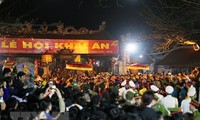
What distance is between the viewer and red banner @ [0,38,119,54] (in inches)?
971

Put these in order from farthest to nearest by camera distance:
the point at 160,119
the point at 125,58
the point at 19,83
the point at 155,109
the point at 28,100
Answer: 1. the point at 125,58
2. the point at 19,83
3. the point at 28,100
4. the point at 155,109
5. the point at 160,119

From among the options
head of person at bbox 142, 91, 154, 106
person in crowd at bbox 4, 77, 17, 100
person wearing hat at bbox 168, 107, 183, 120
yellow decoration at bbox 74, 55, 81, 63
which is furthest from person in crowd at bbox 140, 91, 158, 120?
yellow decoration at bbox 74, 55, 81, 63

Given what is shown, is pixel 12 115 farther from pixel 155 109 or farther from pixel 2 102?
pixel 155 109

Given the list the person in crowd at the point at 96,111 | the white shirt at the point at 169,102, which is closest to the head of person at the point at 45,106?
the person in crowd at the point at 96,111

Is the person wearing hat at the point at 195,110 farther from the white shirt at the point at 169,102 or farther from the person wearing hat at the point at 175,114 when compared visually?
the white shirt at the point at 169,102

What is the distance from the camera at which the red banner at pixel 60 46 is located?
80.9 ft

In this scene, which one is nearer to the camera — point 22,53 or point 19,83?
point 19,83

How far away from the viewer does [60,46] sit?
25.3m

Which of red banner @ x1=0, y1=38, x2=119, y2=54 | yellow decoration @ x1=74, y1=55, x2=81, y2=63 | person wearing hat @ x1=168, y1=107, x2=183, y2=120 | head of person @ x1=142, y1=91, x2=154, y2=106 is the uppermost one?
red banner @ x1=0, y1=38, x2=119, y2=54

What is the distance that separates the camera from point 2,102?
7883 millimetres

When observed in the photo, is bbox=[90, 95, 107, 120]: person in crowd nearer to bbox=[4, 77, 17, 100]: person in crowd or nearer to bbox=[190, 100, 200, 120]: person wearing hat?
bbox=[190, 100, 200, 120]: person wearing hat

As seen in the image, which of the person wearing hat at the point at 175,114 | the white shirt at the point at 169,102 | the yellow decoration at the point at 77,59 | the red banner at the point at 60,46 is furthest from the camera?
the yellow decoration at the point at 77,59

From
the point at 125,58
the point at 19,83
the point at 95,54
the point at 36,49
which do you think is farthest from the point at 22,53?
the point at 19,83

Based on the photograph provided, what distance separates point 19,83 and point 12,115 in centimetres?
276
